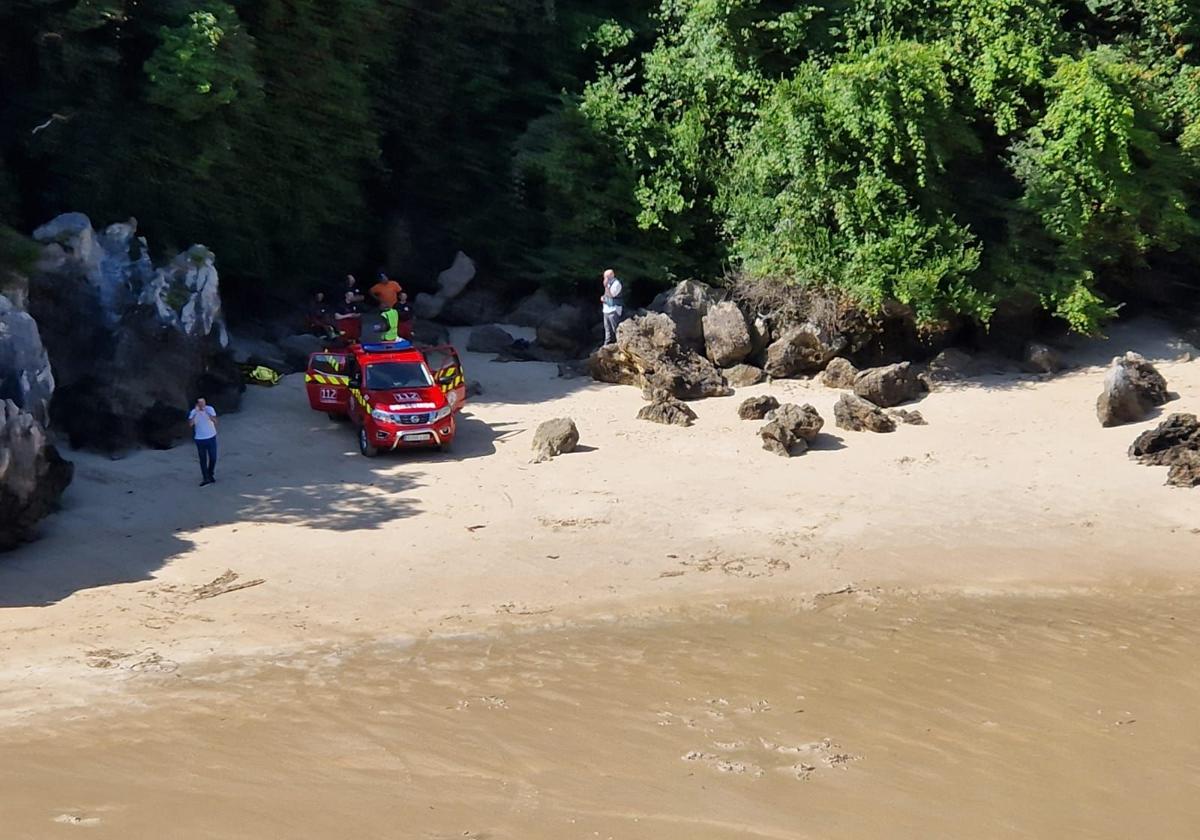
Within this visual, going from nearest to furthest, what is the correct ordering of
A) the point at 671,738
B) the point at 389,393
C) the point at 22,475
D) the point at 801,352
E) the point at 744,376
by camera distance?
the point at 671,738 < the point at 22,475 < the point at 389,393 < the point at 744,376 < the point at 801,352

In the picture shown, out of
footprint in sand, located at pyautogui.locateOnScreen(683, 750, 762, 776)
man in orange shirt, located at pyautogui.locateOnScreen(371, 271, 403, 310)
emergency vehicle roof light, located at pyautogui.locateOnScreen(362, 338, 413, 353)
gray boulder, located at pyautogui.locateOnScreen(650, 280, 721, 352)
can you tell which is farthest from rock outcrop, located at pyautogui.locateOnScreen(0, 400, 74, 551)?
gray boulder, located at pyautogui.locateOnScreen(650, 280, 721, 352)

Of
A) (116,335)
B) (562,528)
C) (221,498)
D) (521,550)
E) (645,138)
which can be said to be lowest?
(521,550)

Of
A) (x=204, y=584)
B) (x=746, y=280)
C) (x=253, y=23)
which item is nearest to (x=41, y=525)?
(x=204, y=584)

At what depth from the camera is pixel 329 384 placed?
1947cm

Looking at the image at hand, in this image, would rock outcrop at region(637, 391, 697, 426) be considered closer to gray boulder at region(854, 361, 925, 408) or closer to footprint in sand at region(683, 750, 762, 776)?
gray boulder at region(854, 361, 925, 408)

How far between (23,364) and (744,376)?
979 cm

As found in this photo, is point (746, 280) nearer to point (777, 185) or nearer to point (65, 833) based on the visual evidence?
point (777, 185)

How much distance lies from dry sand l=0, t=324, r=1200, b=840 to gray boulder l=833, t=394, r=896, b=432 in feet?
0.70

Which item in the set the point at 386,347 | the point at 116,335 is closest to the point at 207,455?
the point at 116,335

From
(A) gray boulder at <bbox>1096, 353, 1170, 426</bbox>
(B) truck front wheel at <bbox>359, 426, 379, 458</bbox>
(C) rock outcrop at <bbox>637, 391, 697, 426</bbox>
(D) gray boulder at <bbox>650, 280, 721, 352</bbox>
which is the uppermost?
(D) gray boulder at <bbox>650, 280, 721, 352</bbox>

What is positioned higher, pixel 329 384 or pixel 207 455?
pixel 329 384

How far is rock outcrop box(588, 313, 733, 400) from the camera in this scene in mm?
20250

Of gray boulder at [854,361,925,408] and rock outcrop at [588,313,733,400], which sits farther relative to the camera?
rock outcrop at [588,313,733,400]

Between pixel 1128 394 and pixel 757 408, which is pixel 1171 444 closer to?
pixel 1128 394
